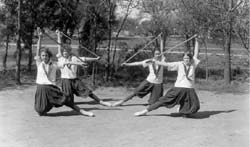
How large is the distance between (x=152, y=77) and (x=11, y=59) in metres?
10.0

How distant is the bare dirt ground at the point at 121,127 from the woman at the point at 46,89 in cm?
23

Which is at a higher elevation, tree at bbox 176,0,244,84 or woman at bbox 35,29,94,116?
tree at bbox 176,0,244,84

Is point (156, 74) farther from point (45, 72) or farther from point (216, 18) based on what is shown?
point (216, 18)

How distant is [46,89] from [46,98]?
181mm

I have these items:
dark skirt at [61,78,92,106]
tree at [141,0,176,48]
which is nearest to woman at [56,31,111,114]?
dark skirt at [61,78,92,106]

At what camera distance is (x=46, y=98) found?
7562 mm

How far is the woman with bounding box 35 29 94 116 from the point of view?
7547mm

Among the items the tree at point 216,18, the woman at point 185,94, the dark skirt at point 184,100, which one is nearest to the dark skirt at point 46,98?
the woman at point 185,94

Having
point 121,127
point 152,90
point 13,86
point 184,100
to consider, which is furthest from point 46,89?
point 13,86

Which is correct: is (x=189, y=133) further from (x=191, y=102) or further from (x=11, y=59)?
(x=11, y=59)

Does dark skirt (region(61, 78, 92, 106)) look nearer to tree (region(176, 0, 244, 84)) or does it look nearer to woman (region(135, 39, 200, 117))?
woman (region(135, 39, 200, 117))

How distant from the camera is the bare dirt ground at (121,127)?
5688mm

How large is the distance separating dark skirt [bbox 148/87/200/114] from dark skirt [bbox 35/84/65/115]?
207cm

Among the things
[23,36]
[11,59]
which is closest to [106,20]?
[23,36]
